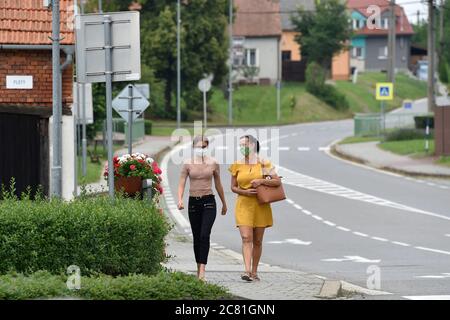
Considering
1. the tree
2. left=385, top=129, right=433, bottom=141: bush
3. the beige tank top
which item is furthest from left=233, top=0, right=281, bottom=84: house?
the beige tank top

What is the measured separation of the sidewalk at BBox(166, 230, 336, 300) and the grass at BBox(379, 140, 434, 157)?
27.1 m

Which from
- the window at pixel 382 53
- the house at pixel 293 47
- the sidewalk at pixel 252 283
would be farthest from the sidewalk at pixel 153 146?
the window at pixel 382 53

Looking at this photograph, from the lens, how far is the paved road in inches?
664

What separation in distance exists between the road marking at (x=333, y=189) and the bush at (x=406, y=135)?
1327 centimetres

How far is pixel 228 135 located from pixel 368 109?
34873 mm

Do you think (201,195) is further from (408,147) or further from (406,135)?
(406,135)

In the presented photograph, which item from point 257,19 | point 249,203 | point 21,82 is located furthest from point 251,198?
point 257,19

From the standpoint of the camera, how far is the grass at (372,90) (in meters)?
98.2

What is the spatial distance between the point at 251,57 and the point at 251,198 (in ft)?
283

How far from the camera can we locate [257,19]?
102 meters

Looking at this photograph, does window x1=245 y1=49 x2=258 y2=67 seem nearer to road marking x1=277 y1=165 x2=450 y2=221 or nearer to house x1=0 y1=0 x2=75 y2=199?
road marking x1=277 y1=165 x2=450 y2=221

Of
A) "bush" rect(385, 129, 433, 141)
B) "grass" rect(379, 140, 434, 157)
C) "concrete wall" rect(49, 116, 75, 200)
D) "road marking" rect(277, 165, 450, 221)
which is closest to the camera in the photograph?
"concrete wall" rect(49, 116, 75, 200)
